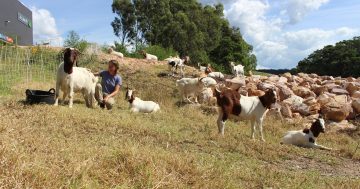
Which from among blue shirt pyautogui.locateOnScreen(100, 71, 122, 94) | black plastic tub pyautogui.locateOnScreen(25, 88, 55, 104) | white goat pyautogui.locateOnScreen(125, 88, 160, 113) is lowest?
white goat pyautogui.locateOnScreen(125, 88, 160, 113)

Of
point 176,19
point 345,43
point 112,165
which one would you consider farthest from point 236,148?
point 345,43

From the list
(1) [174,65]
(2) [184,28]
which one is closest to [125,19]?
(2) [184,28]

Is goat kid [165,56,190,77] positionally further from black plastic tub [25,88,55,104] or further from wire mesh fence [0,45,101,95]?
black plastic tub [25,88,55,104]

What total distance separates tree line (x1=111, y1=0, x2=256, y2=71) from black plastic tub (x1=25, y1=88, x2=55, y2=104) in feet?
98.6

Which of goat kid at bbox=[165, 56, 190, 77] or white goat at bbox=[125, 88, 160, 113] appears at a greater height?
goat kid at bbox=[165, 56, 190, 77]

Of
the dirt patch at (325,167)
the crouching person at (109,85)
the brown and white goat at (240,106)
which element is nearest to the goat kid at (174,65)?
the crouching person at (109,85)

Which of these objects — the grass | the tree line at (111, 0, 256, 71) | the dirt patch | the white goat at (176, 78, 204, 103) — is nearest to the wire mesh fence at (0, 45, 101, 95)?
the grass

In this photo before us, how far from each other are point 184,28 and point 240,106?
34654mm

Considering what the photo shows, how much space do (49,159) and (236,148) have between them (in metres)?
4.68

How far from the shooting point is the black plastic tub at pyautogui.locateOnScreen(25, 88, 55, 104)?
11305 mm

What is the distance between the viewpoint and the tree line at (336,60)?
56934mm

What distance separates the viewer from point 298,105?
17125 mm

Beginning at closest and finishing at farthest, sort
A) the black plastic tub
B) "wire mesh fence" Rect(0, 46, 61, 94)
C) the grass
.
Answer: the grass → the black plastic tub → "wire mesh fence" Rect(0, 46, 61, 94)

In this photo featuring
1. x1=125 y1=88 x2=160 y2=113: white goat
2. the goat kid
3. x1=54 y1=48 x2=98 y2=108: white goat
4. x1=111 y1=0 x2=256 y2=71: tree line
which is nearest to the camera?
x1=54 y1=48 x2=98 y2=108: white goat
